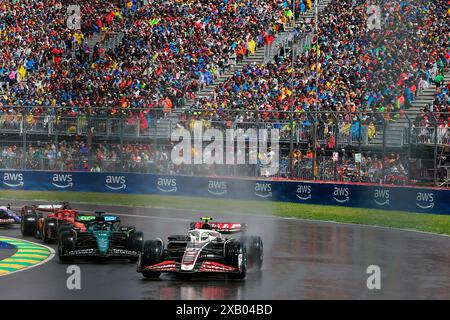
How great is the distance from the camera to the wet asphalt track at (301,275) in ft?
57.7

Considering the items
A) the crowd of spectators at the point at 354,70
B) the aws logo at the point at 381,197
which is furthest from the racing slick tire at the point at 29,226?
the aws logo at the point at 381,197

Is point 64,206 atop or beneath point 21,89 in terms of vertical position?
beneath

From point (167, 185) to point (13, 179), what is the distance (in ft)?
23.6

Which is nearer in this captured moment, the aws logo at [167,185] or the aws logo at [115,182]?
the aws logo at [167,185]

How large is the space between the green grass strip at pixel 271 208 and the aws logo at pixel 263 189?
349 mm

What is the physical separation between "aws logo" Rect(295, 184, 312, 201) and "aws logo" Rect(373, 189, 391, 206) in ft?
10.2

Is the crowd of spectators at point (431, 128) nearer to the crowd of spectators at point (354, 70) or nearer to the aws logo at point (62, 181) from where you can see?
the crowd of spectators at point (354, 70)

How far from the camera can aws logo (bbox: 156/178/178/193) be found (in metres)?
42.2

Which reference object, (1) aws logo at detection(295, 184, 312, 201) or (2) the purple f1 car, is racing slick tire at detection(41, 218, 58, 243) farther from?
(1) aws logo at detection(295, 184, 312, 201)
